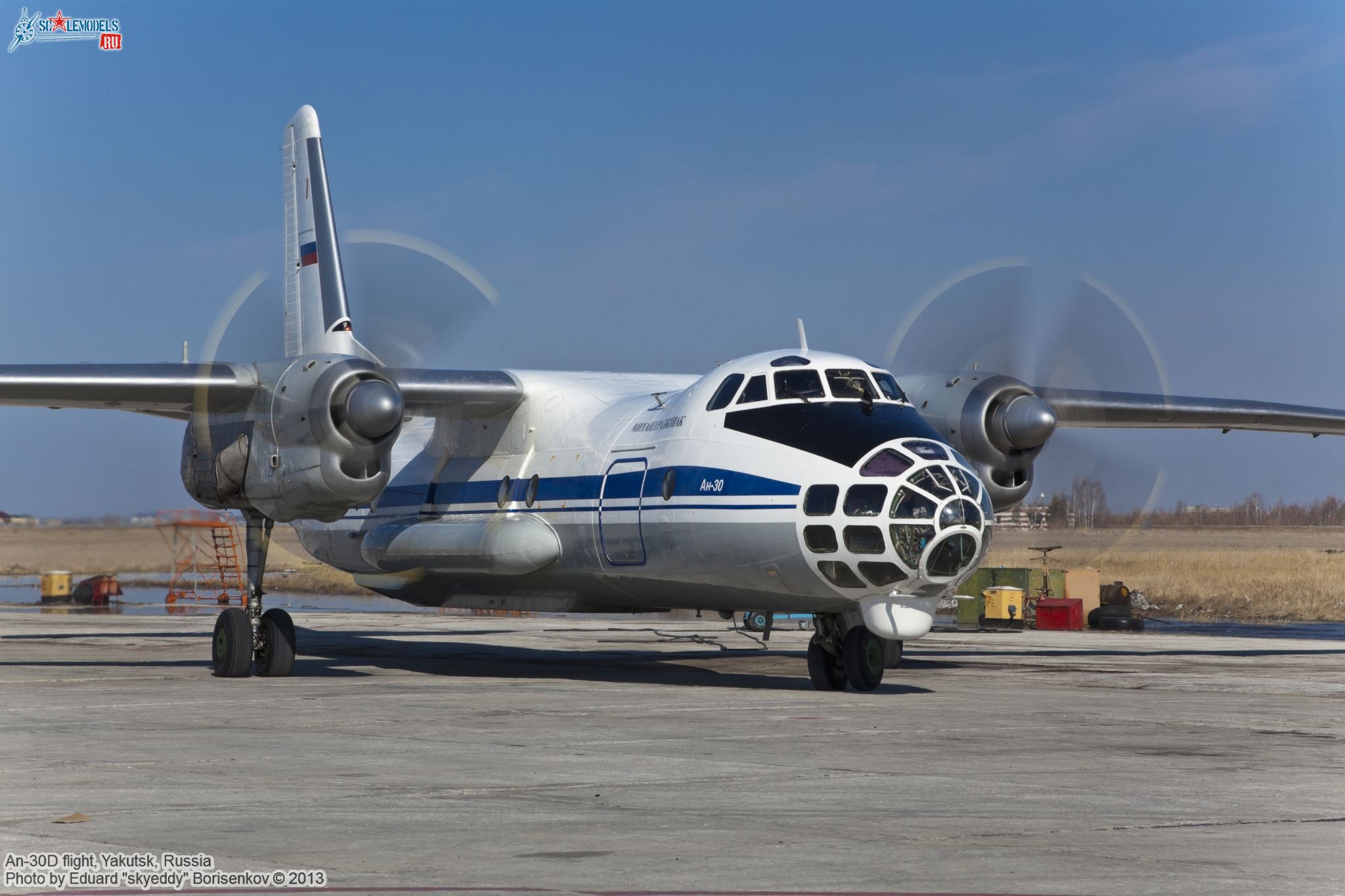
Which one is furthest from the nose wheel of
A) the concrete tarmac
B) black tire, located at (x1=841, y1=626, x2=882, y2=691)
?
the concrete tarmac

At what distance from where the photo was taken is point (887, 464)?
14.2 metres

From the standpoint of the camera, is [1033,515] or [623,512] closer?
[623,512]

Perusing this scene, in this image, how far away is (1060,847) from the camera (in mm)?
6941

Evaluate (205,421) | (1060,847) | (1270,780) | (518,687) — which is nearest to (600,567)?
(518,687)

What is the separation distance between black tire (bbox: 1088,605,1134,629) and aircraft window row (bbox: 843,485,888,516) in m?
18.5

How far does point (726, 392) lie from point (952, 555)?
3138 millimetres

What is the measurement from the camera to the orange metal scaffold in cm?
3150

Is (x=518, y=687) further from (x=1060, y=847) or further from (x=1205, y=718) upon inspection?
(x=1060, y=847)

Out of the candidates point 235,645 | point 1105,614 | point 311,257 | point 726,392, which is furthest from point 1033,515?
point 235,645

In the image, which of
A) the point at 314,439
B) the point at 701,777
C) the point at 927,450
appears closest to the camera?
the point at 701,777

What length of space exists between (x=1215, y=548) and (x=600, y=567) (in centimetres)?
7281

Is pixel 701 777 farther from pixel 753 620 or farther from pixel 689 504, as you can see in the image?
pixel 753 620

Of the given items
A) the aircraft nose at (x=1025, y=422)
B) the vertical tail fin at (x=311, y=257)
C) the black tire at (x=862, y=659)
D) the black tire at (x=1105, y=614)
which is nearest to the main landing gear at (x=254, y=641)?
the vertical tail fin at (x=311, y=257)

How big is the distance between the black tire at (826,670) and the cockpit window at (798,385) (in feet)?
8.33
